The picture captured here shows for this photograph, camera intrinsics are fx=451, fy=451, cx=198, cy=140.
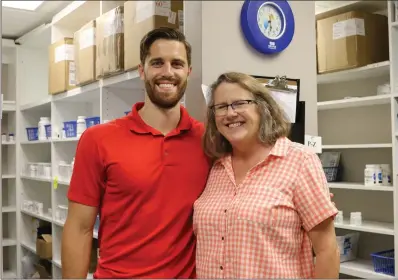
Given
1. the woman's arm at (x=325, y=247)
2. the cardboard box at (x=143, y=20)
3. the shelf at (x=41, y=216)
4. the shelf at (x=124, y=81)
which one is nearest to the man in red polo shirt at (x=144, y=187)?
the woman's arm at (x=325, y=247)

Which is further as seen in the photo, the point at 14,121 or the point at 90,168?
the point at 14,121

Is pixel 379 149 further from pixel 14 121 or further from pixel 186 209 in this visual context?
pixel 14 121

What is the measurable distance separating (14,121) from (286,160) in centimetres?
478

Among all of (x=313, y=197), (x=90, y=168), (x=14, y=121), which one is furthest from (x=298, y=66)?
(x=14, y=121)

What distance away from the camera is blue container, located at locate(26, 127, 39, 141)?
5.08m

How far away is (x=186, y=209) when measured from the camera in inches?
64.6

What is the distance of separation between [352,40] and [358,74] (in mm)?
372

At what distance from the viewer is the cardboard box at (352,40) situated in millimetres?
3891

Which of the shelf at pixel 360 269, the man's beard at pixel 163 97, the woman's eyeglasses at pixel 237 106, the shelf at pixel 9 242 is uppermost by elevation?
the man's beard at pixel 163 97

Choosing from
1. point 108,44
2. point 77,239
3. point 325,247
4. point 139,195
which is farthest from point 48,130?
point 325,247

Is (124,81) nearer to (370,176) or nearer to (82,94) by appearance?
(82,94)

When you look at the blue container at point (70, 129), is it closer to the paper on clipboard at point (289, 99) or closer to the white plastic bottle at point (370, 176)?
the paper on clipboard at point (289, 99)

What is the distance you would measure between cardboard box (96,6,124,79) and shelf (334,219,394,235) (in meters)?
2.33

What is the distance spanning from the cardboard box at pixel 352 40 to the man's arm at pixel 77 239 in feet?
9.84
